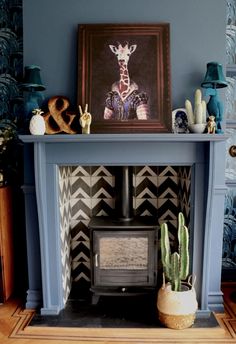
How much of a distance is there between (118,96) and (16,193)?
122cm

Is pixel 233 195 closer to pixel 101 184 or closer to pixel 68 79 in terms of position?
pixel 101 184

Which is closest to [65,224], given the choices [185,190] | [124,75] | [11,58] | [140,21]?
[185,190]

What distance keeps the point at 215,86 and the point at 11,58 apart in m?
1.66

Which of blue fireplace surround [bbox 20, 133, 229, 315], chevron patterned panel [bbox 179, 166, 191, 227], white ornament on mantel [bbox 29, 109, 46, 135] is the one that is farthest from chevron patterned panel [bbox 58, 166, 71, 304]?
chevron patterned panel [bbox 179, 166, 191, 227]

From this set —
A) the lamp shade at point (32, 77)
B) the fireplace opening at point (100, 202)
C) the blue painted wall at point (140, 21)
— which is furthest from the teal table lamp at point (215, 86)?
the lamp shade at point (32, 77)

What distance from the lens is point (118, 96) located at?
2.30 meters

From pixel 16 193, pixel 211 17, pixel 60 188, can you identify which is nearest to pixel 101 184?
pixel 60 188

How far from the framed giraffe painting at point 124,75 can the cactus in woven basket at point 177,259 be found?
2.27ft

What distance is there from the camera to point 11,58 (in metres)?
2.83

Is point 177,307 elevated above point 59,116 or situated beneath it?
situated beneath

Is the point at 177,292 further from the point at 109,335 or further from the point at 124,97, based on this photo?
the point at 124,97

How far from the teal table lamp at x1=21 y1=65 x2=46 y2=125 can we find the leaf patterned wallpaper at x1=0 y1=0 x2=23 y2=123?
1.87 ft

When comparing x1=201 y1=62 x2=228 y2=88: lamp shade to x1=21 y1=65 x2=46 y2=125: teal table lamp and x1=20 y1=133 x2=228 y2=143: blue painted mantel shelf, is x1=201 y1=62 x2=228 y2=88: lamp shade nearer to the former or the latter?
x1=20 y1=133 x2=228 y2=143: blue painted mantel shelf

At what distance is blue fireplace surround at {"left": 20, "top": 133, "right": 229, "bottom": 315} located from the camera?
2.21m
